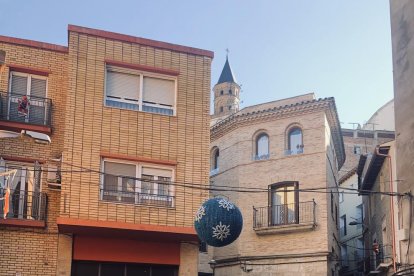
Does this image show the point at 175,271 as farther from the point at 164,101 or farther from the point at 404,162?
the point at 404,162

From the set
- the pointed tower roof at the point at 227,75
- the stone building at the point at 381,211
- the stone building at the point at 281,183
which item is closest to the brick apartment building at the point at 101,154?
the stone building at the point at 381,211

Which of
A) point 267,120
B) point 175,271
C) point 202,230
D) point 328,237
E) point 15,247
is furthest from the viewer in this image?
point 267,120

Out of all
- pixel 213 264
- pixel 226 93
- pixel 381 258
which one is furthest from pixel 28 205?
pixel 226 93

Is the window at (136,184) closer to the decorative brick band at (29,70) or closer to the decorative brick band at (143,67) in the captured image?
the decorative brick band at (143,67)

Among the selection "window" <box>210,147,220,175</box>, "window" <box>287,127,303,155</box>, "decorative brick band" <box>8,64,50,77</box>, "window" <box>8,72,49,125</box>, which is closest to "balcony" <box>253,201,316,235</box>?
"window" <box>287,127,303,155</box>

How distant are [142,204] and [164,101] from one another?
3003mm

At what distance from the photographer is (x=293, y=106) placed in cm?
2939

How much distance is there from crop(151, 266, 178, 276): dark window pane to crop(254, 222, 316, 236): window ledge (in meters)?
11.0

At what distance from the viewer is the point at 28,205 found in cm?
1689

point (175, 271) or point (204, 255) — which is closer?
point (175, 271)

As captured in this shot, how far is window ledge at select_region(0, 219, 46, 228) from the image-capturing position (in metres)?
16.3

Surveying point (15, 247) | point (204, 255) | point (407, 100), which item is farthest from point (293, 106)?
point (15, 247)

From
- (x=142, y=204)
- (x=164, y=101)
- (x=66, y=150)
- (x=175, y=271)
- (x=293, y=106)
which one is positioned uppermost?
(x=293, y=106)

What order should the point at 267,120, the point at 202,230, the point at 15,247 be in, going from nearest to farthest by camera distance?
the point at 202,230, the point at 15,247, the point at 267,120
